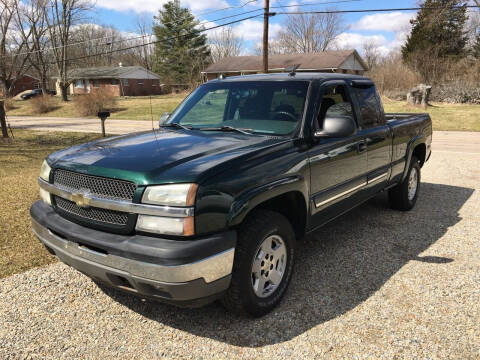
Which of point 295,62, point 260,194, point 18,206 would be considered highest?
point 295,62

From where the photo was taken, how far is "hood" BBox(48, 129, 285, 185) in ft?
8.16

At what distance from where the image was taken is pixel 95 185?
266cm

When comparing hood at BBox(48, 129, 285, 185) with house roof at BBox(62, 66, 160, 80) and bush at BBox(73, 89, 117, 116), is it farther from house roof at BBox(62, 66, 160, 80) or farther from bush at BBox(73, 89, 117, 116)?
house roof at BBox(62, 66, 160, 80)

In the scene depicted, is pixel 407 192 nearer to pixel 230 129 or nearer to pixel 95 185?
pixel 230 129

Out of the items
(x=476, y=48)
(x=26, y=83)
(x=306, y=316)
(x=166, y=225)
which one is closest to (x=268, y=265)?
(x=306, y=316)

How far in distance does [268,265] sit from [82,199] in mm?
1467

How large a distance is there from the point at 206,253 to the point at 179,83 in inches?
2092

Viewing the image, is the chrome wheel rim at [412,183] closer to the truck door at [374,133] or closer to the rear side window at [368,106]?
the truck door at [374,133]

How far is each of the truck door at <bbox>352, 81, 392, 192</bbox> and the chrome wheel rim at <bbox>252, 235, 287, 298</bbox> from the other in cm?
172

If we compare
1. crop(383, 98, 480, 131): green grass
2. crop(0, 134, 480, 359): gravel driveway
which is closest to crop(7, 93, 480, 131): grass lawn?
crop(383, 98, 480, 131): green grass

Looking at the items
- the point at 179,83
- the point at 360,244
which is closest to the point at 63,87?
the point at 179,83

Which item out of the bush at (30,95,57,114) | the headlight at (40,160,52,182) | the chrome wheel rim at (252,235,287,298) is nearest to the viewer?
the chrome wheel rim at (252,235,287,298)

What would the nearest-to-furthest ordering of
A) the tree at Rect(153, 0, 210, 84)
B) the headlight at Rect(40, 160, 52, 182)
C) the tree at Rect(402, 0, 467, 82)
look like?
the headlight at Rect(40, 160, 52, 182)
the tree at Rect(402, 0, 467, 82)
the tree at Rect(153, 0, 210, 84)

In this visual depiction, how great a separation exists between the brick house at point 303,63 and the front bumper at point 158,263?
122ft
